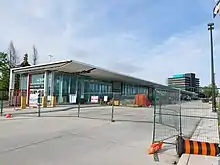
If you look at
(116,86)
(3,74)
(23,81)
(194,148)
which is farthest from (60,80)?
(194,148)

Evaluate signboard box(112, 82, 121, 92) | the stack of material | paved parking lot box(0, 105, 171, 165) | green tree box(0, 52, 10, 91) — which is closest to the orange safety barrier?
paved parking lot box(0, 105, 171, 165)

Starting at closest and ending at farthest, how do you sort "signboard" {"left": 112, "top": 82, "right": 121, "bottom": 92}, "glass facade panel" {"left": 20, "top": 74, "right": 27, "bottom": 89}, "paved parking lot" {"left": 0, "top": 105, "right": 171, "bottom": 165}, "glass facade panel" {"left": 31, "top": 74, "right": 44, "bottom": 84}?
"paved parking lot" {"left": 0, "top": 105, "right": 171, "bottom": 165}, "glass facade panel" {"left": 31, "top": 74, "right": 44, "bottom": 84}, "glass facade panel" {"left": 20, "top": 74, "right": 27, "bottom": 89}, "signboard" {"left": 112, "top": 82, "right": 121, "bottom": 92}

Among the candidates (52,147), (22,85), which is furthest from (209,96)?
(22,85)

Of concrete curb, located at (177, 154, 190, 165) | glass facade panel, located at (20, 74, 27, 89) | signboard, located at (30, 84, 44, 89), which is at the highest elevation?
glass facade panel, located at (20, 74, 27, 89)

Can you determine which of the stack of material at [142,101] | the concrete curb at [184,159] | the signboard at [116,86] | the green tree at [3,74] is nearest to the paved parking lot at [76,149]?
the concrete curb at [184,159]

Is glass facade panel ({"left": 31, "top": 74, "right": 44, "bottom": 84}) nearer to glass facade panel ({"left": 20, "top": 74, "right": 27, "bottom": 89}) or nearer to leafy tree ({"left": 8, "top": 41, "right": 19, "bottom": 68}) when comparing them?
glass facade panel ({"left": 20, "top": 74, "right": 27, "bottom": 89})

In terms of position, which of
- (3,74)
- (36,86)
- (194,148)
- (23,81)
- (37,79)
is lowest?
(194,148)

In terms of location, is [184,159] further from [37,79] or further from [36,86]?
[37,79]

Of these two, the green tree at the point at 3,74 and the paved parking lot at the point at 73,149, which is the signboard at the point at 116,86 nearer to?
the green tree at the point at 3,74

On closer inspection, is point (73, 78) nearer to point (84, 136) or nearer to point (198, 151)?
point (84, 136)

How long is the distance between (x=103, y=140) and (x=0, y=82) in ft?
162

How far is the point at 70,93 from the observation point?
3972 cm

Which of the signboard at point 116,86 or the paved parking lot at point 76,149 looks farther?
the signboard at point 116,86

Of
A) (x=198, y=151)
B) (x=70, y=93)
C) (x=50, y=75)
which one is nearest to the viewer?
(x=198, y=151)
